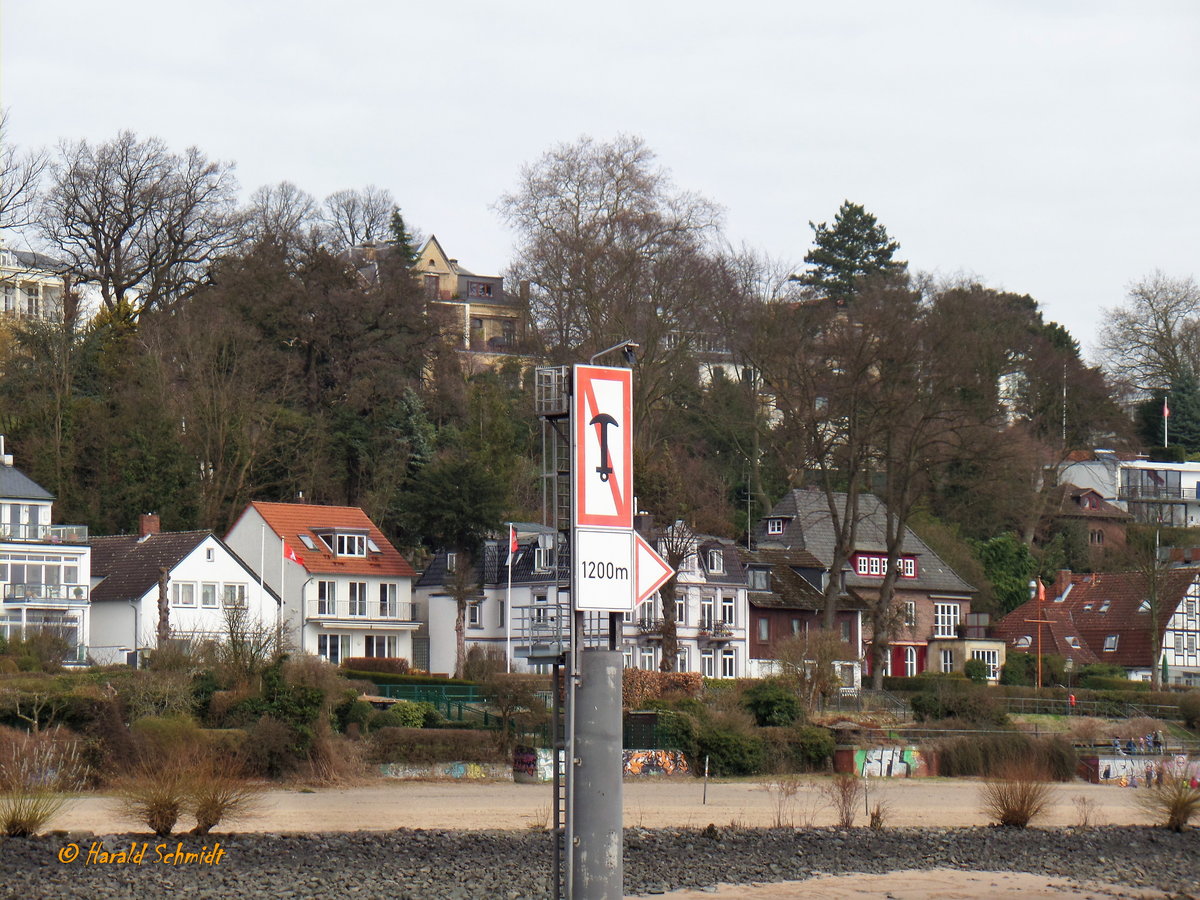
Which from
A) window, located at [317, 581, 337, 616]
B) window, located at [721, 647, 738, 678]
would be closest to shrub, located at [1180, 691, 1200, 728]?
window, located at [721, 647, 738, 678]

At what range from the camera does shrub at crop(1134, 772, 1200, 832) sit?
31812 mm

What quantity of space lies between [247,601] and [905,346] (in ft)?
89.3

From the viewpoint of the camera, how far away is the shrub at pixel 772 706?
4506cm

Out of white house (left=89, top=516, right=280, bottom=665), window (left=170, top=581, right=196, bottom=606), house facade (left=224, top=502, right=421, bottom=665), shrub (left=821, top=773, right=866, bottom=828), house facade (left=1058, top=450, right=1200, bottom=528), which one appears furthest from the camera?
house facade (left=1058, top=450, right=1200, bottom=528)

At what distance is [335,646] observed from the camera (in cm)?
6781

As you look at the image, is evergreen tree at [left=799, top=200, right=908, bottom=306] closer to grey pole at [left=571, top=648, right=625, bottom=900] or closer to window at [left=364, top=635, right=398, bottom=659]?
window at [left=364, top=635, right=398, bottom=659]

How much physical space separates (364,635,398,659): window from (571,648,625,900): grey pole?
54.9 m

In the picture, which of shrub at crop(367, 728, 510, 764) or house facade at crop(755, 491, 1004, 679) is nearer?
shrub at crop(367, 728, 510, 764)

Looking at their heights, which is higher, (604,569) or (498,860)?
(604,569)

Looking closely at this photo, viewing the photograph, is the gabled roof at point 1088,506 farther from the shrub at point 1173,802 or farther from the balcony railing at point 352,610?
the shrub at point 1173,802

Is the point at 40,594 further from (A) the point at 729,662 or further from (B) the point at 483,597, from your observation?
(A) the point at 729,662

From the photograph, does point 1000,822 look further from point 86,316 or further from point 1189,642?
point 86,316

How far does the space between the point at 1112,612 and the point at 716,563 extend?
→ 19600 mm

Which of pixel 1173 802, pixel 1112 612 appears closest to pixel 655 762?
pixel 1173 802
